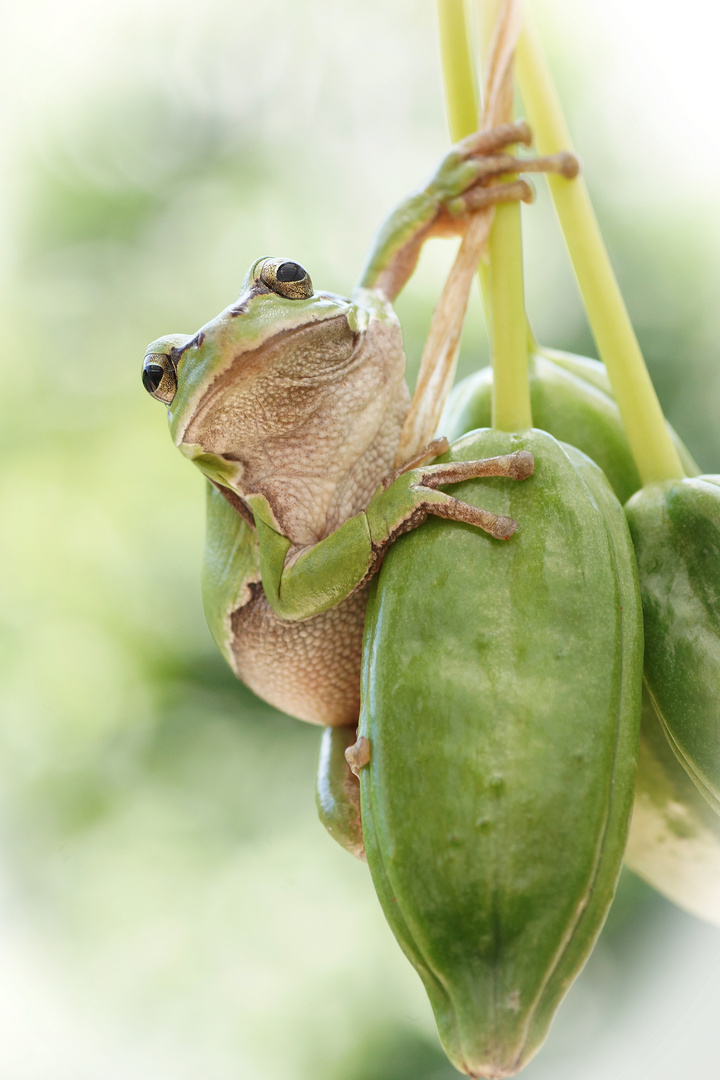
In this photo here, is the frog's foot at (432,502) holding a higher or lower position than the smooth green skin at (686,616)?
higher

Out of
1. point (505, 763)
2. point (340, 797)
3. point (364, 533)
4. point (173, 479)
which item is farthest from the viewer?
point (173, 479)

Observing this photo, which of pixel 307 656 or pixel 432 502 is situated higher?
pixel 432 502

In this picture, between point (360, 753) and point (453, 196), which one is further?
point (453, 196)

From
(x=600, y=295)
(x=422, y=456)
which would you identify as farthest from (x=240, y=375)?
(x=600, y=295)

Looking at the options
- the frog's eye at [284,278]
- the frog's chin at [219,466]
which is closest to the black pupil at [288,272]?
the frog's eye at [284,278]

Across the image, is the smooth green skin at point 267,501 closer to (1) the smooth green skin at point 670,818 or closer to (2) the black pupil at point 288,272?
(2) the black pupil at point 288,272

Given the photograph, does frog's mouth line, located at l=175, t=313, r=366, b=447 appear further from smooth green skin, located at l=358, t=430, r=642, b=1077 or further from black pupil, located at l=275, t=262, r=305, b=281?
smooth green skin, located at l=358, t=430, r=642, b=1077

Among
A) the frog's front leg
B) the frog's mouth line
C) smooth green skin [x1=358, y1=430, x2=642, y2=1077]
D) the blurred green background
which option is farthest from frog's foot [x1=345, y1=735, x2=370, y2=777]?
the blurred green background

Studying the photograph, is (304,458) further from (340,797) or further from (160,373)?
(340,797)
